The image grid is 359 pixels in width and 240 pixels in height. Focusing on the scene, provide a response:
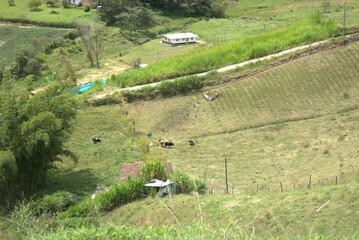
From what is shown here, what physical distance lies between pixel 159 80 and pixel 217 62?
14.9ft

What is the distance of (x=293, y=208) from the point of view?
17031 mm

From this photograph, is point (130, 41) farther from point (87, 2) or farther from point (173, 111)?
point (173, 111)

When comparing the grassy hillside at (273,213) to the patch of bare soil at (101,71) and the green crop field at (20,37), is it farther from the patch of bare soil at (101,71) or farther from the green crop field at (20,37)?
the green crop field at (20,37)

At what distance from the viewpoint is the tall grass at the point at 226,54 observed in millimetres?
40688

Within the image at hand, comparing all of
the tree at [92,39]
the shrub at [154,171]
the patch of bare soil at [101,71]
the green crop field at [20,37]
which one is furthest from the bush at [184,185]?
the green crop field at [20,37]

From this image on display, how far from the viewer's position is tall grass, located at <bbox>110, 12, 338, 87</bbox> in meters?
40.7

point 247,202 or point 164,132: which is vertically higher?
point 247,202

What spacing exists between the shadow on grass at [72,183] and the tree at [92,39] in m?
25.8

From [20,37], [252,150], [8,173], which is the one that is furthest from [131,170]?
[20,37]

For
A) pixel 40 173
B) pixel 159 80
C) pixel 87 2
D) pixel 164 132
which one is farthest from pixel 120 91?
pixel 87 2

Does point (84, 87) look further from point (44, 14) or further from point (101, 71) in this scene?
point (44, 14)

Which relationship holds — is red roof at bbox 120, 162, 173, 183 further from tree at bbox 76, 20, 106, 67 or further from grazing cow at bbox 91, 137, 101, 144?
tree at bbox 76, 20, 106, 67

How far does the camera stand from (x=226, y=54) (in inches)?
1650

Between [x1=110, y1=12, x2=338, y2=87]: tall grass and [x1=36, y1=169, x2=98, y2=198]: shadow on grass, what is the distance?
14.2m
